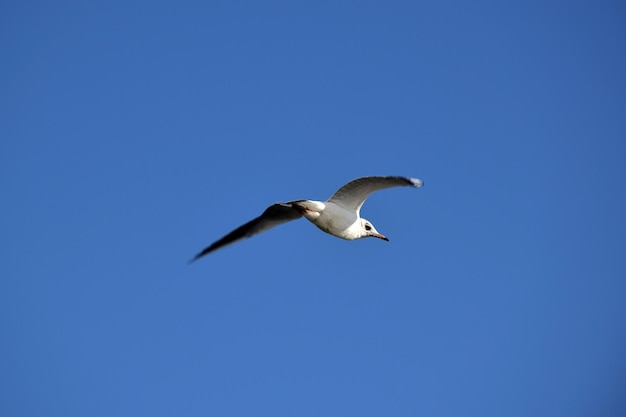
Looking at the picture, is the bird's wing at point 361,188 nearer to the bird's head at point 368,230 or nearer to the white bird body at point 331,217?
the white bird body at point 331,217

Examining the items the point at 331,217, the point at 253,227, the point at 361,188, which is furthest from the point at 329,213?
the point at 253,227

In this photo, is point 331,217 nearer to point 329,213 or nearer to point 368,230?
point 329,213

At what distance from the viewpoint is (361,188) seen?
12344 mm

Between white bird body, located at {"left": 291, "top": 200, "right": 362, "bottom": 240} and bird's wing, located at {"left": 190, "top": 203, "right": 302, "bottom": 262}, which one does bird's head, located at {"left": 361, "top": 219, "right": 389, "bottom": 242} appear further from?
bird's wing, located at {"left": 190, "top": 203, "right": 302, "bottom": 262}

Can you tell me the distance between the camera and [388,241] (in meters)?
14.2

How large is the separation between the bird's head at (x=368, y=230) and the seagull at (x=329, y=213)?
19cm

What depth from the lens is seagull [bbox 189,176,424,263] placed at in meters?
12.0

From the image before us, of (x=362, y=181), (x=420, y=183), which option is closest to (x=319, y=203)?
(x=362, y=181)

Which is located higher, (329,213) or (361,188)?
(361,188)

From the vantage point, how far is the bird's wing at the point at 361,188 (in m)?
11.5

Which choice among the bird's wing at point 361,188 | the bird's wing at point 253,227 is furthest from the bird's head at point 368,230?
the bird's wing at point 253,227

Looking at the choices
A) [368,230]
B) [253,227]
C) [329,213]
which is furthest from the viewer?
[368,230]

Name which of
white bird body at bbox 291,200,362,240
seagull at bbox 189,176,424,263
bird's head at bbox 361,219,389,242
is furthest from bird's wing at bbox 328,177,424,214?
bird's head at bbox 361,219,389,242

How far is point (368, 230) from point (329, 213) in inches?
69.5
